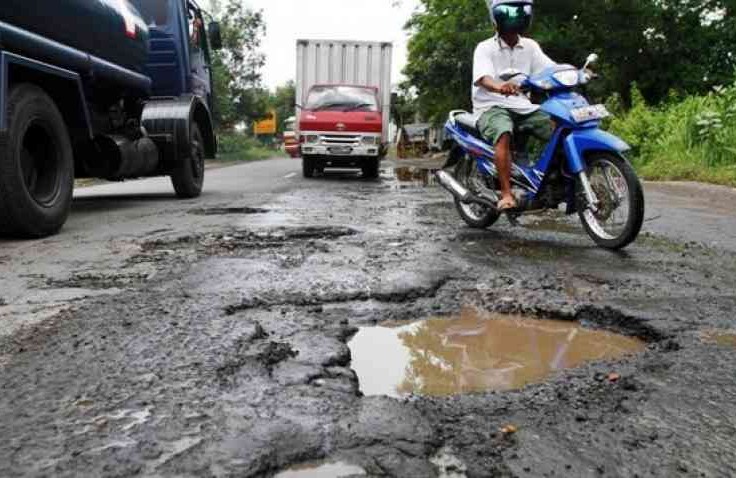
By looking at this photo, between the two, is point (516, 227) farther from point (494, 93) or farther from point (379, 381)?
point (379, 381)

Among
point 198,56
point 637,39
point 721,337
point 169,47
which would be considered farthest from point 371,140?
point 721,337

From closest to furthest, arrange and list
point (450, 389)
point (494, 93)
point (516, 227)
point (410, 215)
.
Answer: point (450, 389) < point (494, 93) < point (516, 227) < point (410, 215)

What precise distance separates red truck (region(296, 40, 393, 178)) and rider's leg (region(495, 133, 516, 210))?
7.86 m

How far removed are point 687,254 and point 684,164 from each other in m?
7.39

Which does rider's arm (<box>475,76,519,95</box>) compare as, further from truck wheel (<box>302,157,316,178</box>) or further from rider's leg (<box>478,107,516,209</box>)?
truck wheel (<box>302,157,316,178</box>)

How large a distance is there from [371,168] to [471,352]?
10.8 meters

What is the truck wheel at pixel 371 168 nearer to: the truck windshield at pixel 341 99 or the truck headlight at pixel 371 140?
the truck headlight at pixel 371 140

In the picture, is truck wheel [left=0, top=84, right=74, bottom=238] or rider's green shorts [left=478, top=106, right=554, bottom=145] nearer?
truck wheel [left=0, top=84, right=74, bottom=238]

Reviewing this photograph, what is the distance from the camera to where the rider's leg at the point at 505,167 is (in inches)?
178

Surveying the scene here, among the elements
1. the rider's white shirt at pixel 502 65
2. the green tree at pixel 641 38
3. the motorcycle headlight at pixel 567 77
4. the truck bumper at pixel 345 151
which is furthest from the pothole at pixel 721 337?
the green tree at pixel 641 38

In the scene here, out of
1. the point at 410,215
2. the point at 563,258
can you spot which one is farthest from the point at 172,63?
the point at 563,258

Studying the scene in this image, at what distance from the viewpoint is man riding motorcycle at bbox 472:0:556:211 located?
455cm

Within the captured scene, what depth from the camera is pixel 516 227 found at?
5.37 m

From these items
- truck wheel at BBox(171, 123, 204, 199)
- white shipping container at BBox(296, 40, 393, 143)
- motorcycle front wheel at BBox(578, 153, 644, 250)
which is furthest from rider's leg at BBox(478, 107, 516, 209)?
white shipping container at BBox(296, 40, 393, 143)
